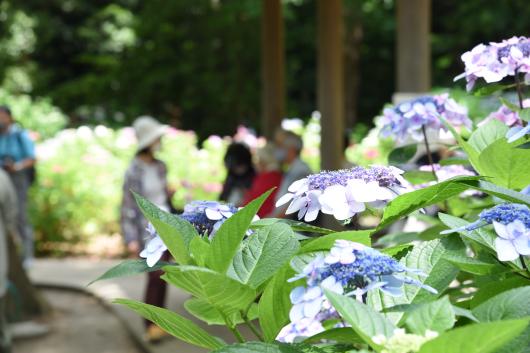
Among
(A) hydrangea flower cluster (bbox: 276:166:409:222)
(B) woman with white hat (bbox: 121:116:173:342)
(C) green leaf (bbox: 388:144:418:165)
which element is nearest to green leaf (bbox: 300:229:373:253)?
(A) hydrangea flower cluster (bbox: 276:166:409:222)

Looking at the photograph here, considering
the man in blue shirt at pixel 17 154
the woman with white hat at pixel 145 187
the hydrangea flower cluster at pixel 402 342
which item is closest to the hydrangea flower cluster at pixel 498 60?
the hydrangea flower cluster at pixel 402 342

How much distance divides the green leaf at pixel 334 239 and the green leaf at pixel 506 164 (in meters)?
0.33

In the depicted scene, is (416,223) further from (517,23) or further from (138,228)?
(517,23)

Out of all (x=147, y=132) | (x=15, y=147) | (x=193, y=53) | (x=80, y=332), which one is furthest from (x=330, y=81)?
(x=193, y=53)

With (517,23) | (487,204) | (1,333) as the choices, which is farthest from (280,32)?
(517,23)

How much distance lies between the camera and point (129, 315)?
768 centimetres

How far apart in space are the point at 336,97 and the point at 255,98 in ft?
34.4

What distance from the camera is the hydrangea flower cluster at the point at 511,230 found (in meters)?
1.20

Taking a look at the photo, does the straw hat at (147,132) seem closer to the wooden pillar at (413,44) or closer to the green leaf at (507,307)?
the wooden pillar at (413,44)

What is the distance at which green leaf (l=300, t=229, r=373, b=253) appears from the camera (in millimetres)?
1288

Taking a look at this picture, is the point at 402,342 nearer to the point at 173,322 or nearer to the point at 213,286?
the point at 213,286

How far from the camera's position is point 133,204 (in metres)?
6.47

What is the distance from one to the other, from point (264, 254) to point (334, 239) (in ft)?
0.33

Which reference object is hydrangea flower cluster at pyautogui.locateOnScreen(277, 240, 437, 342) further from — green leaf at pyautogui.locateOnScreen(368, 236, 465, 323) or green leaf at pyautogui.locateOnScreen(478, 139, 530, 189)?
green leaf at pyautogui.locateOnScreen(478, 139, 530, 189)
